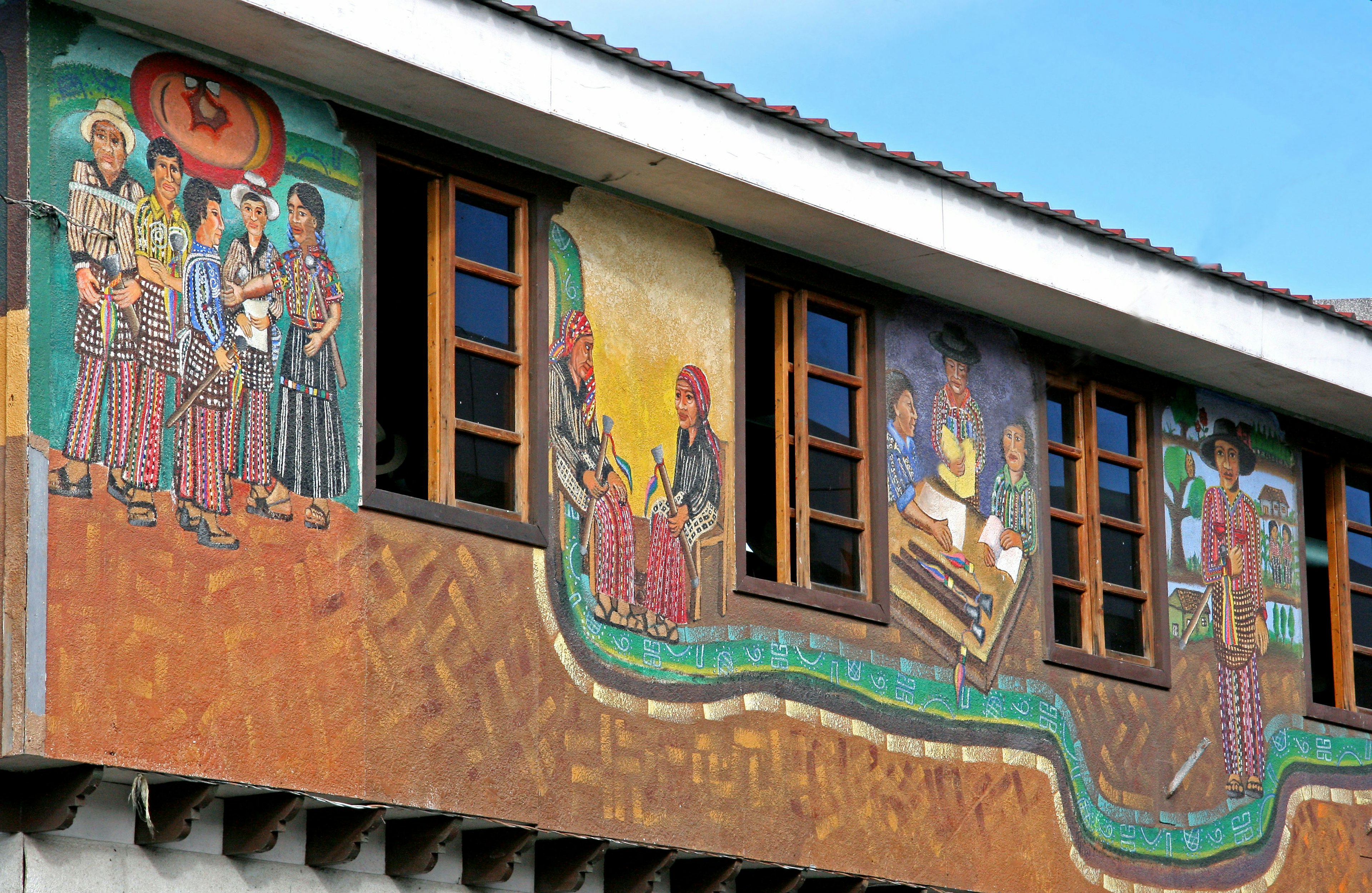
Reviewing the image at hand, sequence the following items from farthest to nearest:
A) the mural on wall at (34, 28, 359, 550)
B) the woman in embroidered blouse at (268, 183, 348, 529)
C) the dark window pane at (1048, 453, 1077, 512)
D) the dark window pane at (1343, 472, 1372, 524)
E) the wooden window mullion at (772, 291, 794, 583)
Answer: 1. the dark window pane at (1343, 472, 1372, 524)
2. the dark window pane at (1048, 453, 1077, 512)
3. the wooden window mullion at (772, 291, 794, 583)
4. the woman in embroidered blouse at (268, 183, 348, 529)
5. the mural on wall at (34, 28, 359, 550)

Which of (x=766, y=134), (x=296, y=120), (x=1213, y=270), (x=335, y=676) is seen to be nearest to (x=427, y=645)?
(x=335, y=676)

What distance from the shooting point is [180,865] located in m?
9.53

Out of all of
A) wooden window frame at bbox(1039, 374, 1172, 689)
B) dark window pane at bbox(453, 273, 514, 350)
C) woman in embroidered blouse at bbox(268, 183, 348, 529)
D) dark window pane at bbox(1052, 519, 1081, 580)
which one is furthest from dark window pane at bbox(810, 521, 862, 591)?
woman in embroidered blouse at bbox(268, 183, 348, 529)

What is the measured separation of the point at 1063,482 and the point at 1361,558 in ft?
9.67

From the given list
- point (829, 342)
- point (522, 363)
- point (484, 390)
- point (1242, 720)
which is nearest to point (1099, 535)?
point (1242, 720)

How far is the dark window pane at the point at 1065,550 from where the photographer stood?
13852mm

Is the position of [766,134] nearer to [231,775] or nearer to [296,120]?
[296,120]

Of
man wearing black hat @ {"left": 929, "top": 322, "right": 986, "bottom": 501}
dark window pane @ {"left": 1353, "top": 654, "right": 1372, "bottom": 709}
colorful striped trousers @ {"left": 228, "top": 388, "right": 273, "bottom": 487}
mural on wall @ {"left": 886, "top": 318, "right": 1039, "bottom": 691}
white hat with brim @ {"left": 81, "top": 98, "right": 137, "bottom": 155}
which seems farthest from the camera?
dark window pane @ {"left": 1353, "top": 654, "right": 1372, "bottom": 709}

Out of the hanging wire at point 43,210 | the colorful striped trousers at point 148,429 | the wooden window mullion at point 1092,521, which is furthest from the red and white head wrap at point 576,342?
the wooden window mullion at point 1092,521

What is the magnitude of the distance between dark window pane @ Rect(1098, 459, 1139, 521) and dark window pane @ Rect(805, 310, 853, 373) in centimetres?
212

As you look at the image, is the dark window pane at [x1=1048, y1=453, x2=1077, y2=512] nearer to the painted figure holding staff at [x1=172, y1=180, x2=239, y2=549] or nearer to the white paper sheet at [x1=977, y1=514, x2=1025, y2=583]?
the white paper sheet at [x1=977, y1=514, x2=1025, y2=583]

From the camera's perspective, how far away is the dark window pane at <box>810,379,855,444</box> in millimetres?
12625

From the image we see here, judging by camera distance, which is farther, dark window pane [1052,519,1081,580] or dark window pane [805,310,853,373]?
dark window pane [1052,519,1081,580]

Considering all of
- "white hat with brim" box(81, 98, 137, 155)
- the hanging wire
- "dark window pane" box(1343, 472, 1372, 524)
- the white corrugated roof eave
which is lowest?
the hanging wire
